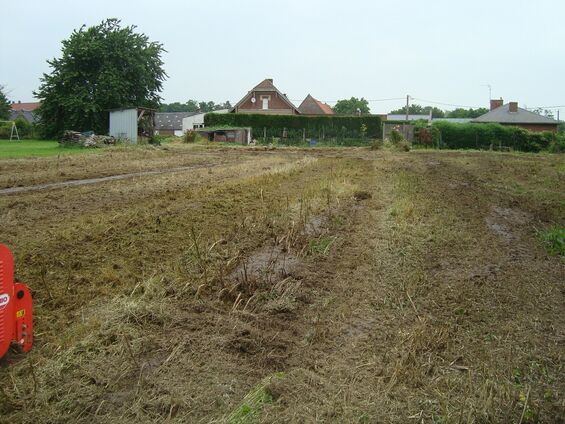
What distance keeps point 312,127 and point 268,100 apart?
52.9 ft

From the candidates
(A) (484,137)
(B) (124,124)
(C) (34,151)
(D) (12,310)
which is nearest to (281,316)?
(D) (12,310)

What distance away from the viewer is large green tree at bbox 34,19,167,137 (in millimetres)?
38594

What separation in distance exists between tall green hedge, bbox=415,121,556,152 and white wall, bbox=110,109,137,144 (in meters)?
20.8

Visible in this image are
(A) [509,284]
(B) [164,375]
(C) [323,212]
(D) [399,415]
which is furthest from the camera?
(C) [323,212]

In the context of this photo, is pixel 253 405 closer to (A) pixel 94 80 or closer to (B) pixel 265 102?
(A) pixel 94 80

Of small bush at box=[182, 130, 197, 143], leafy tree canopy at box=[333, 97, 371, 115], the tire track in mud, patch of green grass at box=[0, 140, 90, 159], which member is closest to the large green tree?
small bush at box=[182, 130, 197, 143]

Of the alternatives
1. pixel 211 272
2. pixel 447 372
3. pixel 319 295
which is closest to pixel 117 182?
pixel 211 272

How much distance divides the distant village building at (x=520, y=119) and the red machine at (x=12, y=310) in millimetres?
56013

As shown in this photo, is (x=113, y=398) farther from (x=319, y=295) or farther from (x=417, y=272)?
(x=417, y=272)

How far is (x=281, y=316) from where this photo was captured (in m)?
4.36

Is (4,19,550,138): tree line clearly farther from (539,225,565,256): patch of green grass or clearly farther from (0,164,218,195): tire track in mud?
(539,225,565,256): patch of green grass

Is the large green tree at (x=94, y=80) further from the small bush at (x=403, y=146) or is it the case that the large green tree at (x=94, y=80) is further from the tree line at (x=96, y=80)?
the small bush at (x=403, y=146)

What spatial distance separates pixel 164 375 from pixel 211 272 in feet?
6.48

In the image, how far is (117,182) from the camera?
41.5 feet
